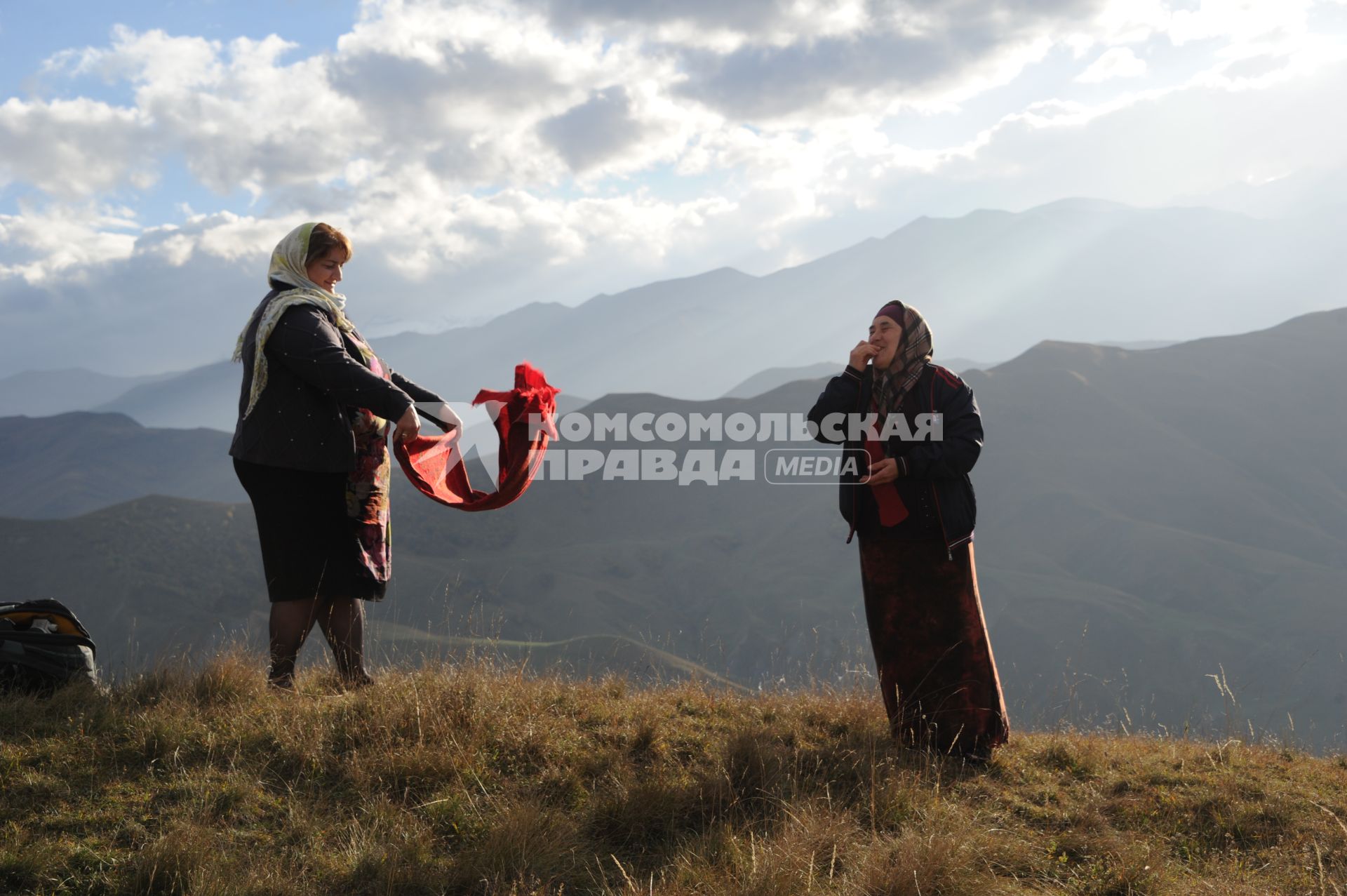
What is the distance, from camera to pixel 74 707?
11.6 ft

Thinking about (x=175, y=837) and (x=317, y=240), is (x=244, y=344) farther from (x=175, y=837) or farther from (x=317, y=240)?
(x=175, y=837)

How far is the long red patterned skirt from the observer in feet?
12.5

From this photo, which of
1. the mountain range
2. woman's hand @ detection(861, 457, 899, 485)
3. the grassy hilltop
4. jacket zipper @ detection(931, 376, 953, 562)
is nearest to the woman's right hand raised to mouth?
woman's hand @ detection(861, 457, 899, 485)

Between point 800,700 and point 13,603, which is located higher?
point 13,603

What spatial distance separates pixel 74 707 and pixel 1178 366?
12208cm

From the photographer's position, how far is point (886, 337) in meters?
3.87

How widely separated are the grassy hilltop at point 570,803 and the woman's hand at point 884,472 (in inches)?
43.8

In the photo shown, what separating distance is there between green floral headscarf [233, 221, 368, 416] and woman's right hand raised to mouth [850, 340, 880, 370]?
2120 millimetres

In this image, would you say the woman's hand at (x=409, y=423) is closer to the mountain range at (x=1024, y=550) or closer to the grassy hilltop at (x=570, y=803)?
the grassy hilltop at (x=570, y=803)

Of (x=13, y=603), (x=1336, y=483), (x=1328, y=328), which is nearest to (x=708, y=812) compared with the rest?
(x=13, y=603)

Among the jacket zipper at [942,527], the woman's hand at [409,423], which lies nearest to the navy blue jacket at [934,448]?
the jacket zipper at [942,527]

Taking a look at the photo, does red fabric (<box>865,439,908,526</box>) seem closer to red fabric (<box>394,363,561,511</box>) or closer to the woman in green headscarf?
red fabric (<box>394,363,561,511</box>)

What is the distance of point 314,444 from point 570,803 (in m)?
1.70

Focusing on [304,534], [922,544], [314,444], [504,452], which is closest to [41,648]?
[304,534]
